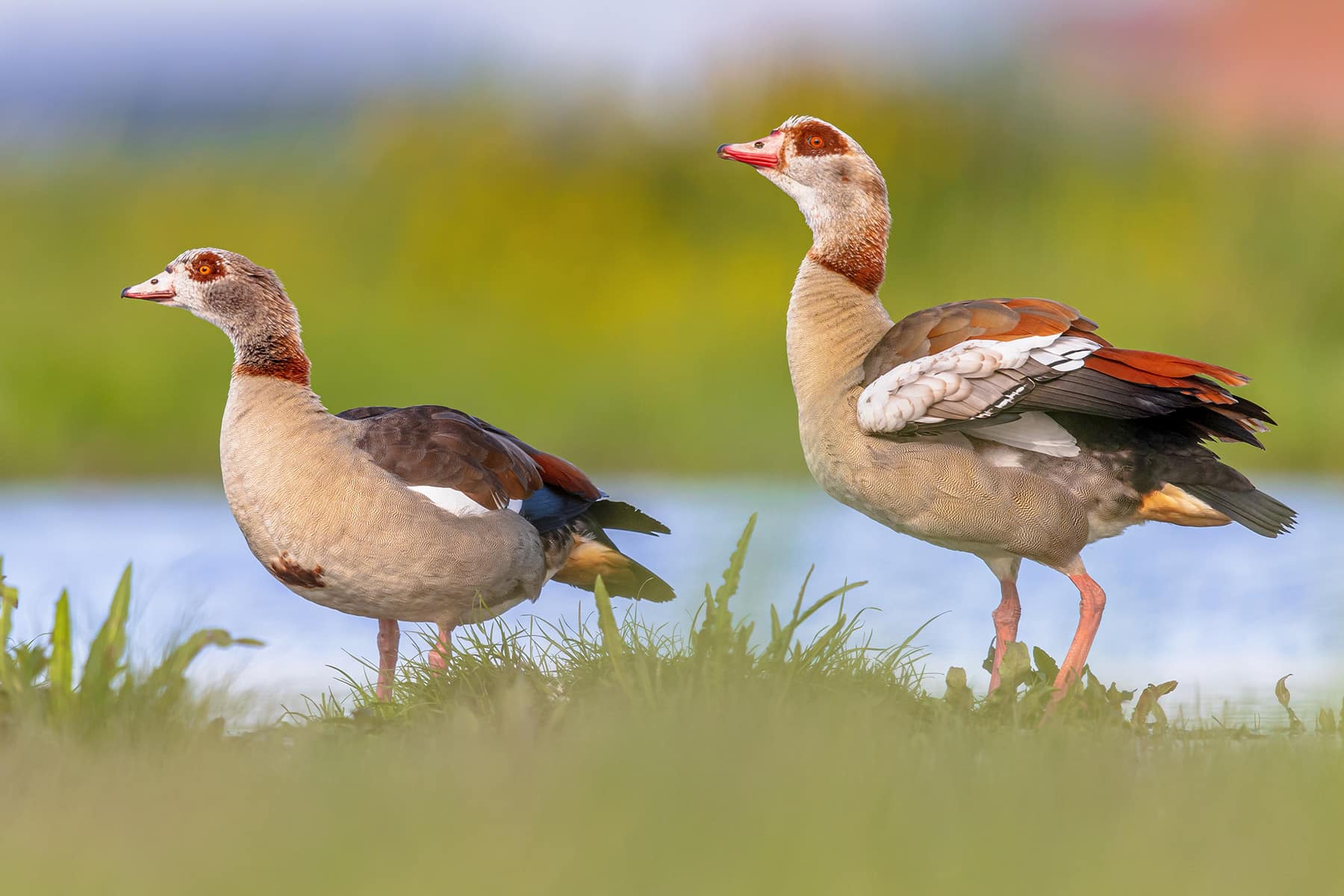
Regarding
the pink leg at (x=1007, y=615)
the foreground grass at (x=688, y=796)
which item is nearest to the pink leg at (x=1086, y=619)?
the pink leg at (x=1007, y=615)

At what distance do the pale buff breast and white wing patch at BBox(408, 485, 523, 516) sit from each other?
23 mm

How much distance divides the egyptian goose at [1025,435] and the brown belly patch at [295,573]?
1.63 metres

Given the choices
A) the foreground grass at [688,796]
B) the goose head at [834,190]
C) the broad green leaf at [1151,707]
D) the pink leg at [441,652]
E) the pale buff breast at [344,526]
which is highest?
the goose head at [834,190]

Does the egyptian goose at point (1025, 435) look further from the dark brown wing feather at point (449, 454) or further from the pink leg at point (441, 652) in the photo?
the pink leg at point (441, 652)

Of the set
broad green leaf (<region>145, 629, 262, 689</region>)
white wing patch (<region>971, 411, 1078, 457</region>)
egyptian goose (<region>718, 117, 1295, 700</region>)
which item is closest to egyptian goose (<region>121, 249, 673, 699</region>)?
broad green leaf (<region>145, 629, 262, 689</region>)

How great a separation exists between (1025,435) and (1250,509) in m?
0.78

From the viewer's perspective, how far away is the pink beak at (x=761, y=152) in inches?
209

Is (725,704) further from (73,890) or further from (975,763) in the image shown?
(73,890)

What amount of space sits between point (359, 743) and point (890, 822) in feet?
5.31

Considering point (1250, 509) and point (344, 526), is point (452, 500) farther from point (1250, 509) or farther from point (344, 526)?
point (1250, 509)

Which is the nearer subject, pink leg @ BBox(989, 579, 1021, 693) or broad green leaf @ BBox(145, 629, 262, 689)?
broad green leaf @ BBox(145, 629, 262, 689)

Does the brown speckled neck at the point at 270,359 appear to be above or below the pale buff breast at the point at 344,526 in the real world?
above

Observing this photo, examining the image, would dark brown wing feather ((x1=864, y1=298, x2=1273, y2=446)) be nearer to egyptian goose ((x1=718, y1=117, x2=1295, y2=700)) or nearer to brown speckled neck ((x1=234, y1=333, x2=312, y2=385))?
egyptian goose ((x1=718, y1=117, x2=1295, y2=700))

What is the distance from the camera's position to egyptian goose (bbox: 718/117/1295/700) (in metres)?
4.39
